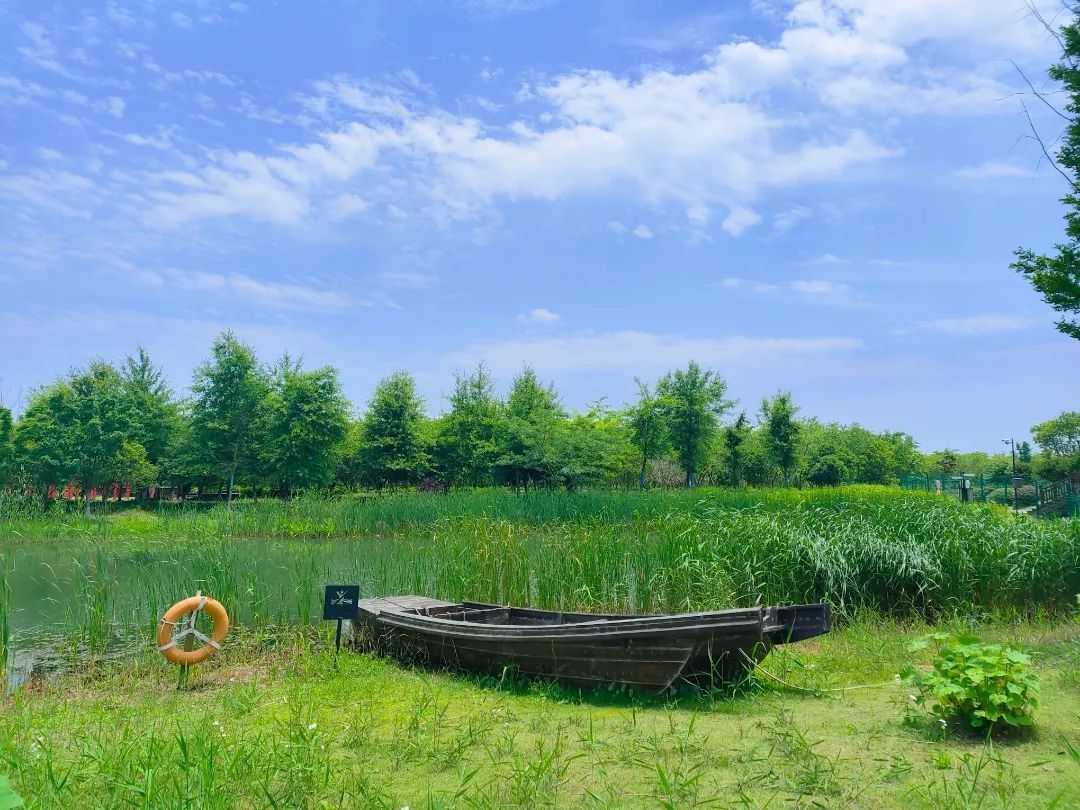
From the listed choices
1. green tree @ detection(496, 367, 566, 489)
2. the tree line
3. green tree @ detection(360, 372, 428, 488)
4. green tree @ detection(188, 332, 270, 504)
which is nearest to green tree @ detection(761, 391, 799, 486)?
the tree line

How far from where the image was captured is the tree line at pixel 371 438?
24.5m

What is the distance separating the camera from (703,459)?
29.1 m

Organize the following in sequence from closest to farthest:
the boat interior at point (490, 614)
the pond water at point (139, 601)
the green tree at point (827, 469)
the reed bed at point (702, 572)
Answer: the boat interior at point (490, 614), the pond water at point (139, 601), the reed bed at point (702, 572), the green tree at point (827, 469)

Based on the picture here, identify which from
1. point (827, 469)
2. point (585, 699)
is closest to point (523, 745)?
point (585, 699)

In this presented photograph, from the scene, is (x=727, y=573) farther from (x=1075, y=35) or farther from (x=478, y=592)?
(x=1075, y=35)

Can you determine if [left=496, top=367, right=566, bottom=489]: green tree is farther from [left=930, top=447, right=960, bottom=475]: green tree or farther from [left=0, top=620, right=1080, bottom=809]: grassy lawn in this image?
[left=930, top=447, right=960, bottom=475]: green tree

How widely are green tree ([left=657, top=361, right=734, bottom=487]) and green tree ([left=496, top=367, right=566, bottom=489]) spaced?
441cm

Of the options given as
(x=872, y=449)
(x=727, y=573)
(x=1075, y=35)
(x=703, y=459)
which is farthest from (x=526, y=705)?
(x=872, y=449)

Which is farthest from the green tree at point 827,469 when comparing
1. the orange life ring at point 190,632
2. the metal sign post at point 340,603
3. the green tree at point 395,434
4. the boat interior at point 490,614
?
the orange life ring at point 190,632

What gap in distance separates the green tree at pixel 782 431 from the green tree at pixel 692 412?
8.13 feet

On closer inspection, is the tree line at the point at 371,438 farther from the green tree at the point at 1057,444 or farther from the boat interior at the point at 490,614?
the boat interior at the point at 490,614

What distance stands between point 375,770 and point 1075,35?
1052 cm

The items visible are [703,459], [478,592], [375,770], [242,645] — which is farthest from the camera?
[703,459]

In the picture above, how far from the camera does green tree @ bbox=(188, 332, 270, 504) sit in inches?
1008
